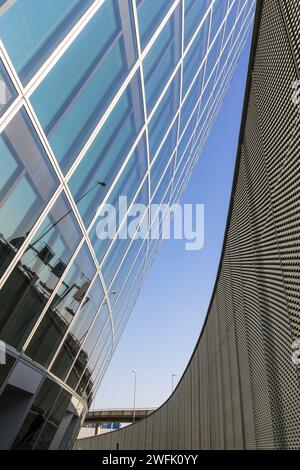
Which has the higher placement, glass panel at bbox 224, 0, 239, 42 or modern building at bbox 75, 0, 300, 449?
glass panel at bbox 224, 0, 239, 42

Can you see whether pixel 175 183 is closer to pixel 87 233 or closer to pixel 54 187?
pixel 87 233

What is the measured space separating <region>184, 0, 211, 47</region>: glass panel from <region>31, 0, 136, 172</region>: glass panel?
3.76 meters

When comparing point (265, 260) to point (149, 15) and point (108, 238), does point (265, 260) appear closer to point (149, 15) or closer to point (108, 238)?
point (108, 238)

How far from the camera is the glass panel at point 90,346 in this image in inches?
458

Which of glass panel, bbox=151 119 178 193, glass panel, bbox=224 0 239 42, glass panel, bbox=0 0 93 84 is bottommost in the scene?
glass panel, bbox=0 0 93 84

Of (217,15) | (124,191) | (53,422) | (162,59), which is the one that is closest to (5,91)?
(124,191)

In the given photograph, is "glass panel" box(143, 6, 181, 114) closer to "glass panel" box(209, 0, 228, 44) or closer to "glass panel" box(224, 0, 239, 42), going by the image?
"glass panel" box(209, 0, 228, 44)

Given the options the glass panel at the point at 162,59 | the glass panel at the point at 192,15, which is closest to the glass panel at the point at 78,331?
the glass panel at the point at 162,59

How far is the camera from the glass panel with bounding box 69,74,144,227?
716cm

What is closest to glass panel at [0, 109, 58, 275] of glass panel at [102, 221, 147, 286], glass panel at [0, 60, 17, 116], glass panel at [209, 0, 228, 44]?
glass panel at [0, 60, 17, 116]

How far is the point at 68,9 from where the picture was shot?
5211mm

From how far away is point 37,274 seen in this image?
22.2 ft

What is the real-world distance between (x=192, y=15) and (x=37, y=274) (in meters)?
8.51

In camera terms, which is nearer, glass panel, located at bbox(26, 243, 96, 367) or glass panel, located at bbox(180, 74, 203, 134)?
glass panel, located at bbox(26, 243, 96, 367)
